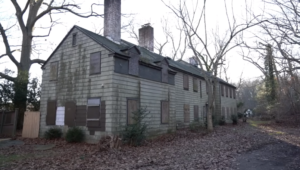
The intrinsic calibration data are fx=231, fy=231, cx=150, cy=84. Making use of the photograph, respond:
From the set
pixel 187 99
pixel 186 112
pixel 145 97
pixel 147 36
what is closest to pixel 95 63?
pixel 145 97

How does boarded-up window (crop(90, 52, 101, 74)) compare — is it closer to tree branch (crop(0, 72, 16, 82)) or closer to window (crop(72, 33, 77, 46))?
window (crop(72, 33, 77, 46))

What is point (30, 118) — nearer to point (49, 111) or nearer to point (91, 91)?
point (49, 111)

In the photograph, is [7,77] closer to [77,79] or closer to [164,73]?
[77,79]

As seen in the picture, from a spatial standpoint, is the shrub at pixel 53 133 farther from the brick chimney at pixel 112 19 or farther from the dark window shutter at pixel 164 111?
the brick chimney at pixel 112 19

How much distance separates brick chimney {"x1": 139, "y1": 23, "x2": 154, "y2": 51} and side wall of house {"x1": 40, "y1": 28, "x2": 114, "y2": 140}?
8.58 metres

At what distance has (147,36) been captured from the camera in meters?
22.1

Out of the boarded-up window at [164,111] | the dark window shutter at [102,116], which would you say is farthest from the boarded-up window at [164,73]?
the dark window shutter at [102,116]

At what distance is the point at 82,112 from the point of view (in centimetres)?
A: 1345

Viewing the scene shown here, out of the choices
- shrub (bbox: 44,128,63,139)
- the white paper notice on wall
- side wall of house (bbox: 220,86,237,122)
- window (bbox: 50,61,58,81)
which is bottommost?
shrub (bbox: 44,128,63,139)

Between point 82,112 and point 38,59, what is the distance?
1374cm

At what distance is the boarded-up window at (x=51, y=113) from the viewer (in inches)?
584

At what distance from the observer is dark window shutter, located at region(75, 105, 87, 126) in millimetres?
13320

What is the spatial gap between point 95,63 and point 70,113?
3.46m

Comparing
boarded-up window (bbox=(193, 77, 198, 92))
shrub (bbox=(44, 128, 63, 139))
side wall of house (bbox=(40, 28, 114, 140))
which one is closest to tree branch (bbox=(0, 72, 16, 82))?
side wall of house (bbox=(40, 28, 114, 140))
